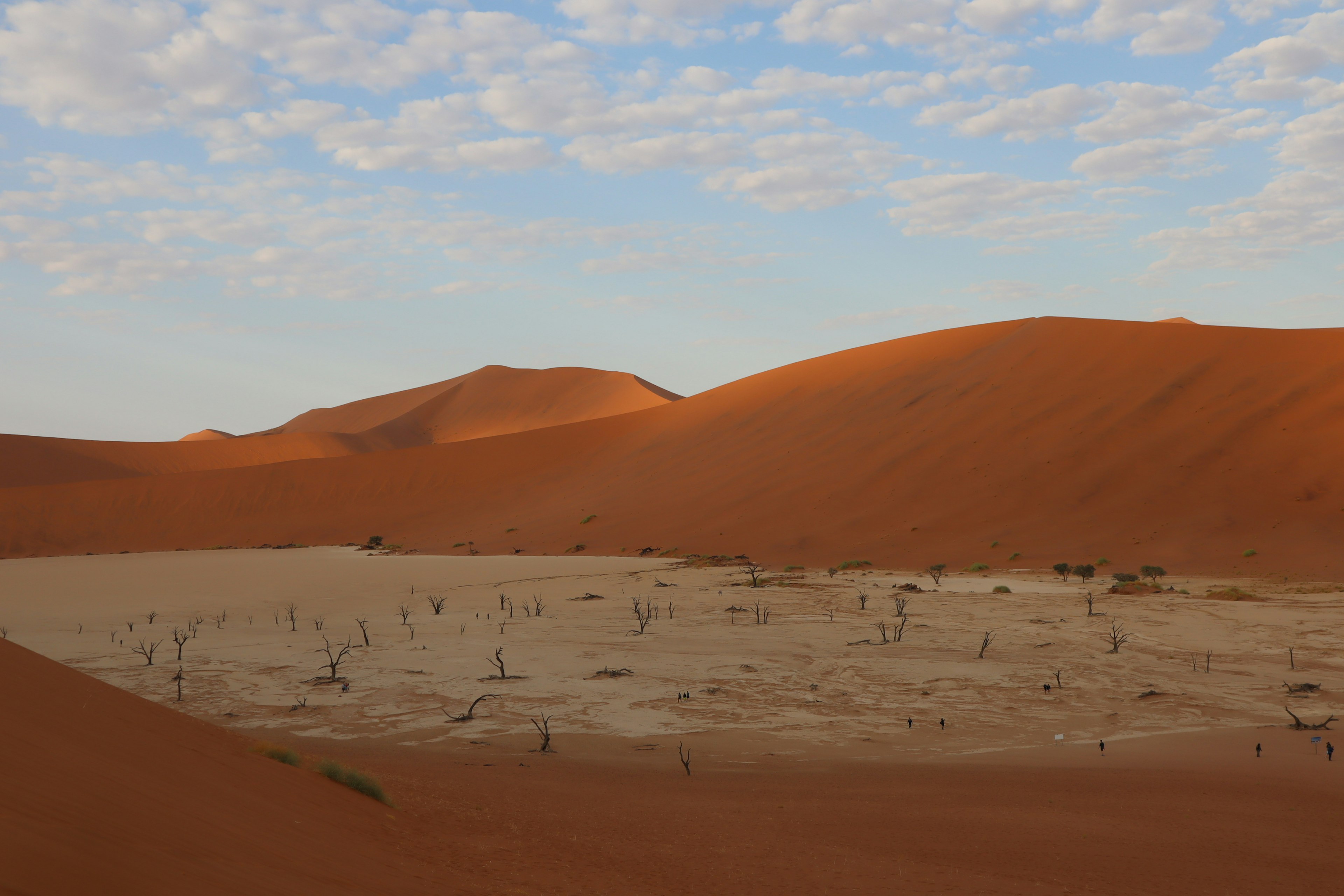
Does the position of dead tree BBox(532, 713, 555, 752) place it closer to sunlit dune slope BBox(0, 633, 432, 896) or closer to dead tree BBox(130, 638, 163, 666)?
sunlit dune slope BBox(0, 633, 432, 896)

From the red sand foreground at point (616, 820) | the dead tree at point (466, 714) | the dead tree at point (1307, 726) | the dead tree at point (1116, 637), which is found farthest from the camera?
the dead tree at point (1116, 637)

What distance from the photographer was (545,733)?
8.16 m

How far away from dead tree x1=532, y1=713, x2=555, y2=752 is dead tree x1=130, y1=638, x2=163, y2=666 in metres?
5.66

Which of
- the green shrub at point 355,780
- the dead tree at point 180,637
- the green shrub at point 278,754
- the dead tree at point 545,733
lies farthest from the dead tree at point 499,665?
the dead tree at point 180,637

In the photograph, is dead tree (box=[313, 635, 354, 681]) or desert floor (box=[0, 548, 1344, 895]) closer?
desert floor (box=[0, 548, 1344, 895])

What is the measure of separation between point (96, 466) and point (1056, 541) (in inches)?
2998

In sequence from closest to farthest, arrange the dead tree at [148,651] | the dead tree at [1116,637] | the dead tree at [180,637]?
1. the dead tree at [148,651]
2. the dead tree at [180,637]
3. the dead tree at [1116,637]

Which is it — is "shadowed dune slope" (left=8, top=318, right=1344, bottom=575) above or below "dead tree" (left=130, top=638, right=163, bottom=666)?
above

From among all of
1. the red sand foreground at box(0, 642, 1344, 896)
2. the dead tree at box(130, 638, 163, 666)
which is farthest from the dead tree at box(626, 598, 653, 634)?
the dead tree at box(130, 638, 163, 666)

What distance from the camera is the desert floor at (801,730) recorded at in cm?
513

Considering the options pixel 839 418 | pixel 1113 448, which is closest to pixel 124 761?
pixel 1113 448

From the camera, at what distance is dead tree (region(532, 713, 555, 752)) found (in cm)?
809

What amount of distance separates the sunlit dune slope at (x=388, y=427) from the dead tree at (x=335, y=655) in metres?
64.2

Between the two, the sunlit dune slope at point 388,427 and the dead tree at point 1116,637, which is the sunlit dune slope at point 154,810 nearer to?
the dead tree at point 1116,637
